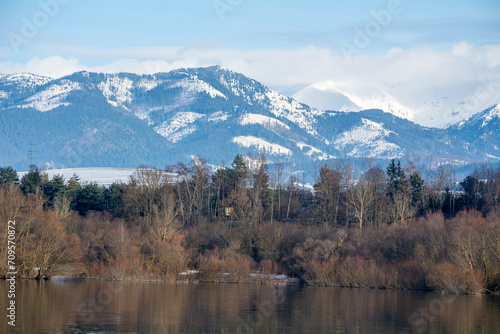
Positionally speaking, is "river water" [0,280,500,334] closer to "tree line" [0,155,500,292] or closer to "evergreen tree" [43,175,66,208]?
"tree line" [0,155,500,292]

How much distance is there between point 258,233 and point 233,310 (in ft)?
115

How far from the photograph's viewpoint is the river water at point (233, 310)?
4331cm

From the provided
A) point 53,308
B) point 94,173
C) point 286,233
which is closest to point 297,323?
point 53,308

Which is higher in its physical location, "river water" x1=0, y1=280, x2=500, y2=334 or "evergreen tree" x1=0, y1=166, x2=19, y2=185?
"evergreen tree" x1=0, y1=166, x2=19, y2=185

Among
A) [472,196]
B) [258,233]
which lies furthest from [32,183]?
[472,196]

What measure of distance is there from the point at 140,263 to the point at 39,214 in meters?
12.9

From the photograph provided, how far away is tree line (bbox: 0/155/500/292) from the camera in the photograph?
229 ft

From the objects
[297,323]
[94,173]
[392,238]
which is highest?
[94,173]

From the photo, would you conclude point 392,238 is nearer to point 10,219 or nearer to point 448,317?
point 448,317

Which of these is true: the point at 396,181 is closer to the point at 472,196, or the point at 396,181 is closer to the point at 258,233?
the point at 472,196

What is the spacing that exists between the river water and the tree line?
486 cm

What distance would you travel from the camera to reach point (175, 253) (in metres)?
77.8

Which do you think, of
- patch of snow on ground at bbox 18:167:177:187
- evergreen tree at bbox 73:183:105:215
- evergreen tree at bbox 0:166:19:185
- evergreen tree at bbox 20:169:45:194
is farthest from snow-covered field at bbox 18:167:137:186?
evergreen tree at bbox 73:183:105:215

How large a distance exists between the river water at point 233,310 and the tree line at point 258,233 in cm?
486
